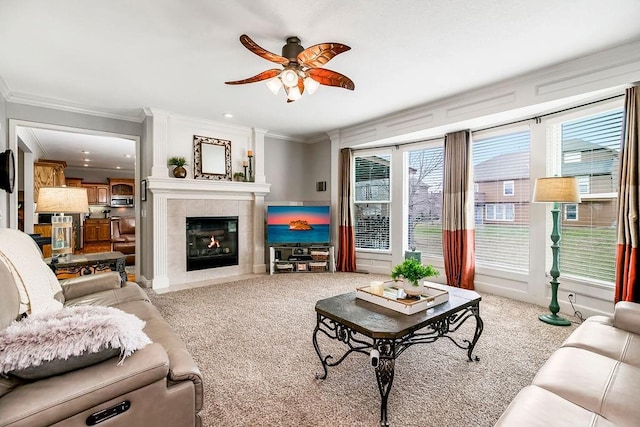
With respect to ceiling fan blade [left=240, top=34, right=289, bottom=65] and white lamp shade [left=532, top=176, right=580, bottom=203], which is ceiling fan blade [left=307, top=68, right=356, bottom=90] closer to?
ceiling fan blade [left=240, top=34, right=289, bottom=65]

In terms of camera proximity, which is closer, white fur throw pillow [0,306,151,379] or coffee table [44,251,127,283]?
white fur throw pillow [0,306,151,379]

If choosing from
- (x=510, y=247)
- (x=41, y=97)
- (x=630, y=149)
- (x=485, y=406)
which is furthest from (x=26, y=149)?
(x=630, y=149)

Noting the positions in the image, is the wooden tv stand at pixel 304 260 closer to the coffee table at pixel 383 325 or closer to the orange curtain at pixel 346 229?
the orange curtain at pixel 346 229

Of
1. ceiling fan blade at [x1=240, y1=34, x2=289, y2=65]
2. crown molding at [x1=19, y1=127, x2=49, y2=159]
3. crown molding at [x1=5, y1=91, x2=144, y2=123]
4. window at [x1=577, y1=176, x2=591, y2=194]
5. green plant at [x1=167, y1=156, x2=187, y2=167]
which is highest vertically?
crown molding at [x1=5, y1=91, x2=144, y2=123]

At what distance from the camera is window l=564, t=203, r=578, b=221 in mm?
3152

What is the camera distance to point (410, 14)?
6.97 ft

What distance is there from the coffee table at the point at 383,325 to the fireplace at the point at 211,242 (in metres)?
3.24

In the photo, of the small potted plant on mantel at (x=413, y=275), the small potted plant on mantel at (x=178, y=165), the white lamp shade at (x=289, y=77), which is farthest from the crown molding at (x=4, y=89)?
the small potted plant on mantel at (x=413, y=275)

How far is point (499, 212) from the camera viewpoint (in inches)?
152

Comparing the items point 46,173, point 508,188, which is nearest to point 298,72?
point 508,188

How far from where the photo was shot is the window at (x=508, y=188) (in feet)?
12.2

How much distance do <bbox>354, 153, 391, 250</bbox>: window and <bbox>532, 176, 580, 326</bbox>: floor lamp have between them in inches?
94.7

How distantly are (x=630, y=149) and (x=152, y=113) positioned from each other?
5.41 metres

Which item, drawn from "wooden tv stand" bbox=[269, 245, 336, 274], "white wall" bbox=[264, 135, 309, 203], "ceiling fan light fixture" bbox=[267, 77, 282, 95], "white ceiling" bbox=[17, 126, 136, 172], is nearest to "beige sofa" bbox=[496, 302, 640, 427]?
"ceiling fan light fixture" bbox=[267, 77, 282, 95]
